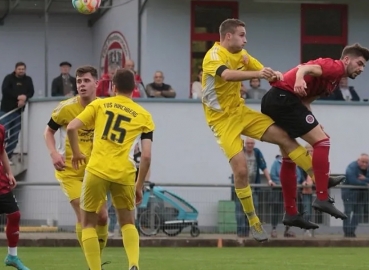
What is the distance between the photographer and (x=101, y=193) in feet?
41.9

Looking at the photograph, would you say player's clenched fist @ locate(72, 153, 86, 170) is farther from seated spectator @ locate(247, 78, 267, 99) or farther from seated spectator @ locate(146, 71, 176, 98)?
seated spectator @ locate(247, 78, 267, 99)

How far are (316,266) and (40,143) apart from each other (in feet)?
34.2

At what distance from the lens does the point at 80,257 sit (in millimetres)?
18328

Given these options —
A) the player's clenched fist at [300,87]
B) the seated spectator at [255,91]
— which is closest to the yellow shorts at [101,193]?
the player's clenched fist at [300,87]

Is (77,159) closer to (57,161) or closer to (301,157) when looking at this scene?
(57,161)

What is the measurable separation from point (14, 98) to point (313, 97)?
12.7 meters

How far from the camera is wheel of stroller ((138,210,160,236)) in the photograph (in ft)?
72.1

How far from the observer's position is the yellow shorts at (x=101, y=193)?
12688 mm

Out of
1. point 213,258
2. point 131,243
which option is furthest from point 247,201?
point 213,258

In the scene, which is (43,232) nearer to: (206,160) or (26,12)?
(206,160)

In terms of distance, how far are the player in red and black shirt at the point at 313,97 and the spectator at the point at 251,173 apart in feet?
28.0

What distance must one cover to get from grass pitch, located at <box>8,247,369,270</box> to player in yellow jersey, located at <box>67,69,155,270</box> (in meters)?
3.11

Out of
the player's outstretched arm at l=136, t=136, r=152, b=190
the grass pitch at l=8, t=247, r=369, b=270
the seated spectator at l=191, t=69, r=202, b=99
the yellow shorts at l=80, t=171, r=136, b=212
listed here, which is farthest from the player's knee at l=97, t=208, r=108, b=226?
the seated spectator at l=191, t=69, r=202, b=99

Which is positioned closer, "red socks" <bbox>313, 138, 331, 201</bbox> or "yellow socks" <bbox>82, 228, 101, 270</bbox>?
"yellow socks" <bbox>82, 228, 101, 270</bbox>
